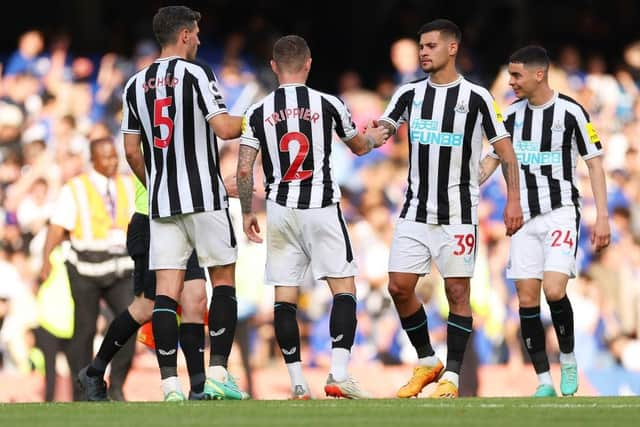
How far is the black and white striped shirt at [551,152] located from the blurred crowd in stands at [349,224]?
420 cm

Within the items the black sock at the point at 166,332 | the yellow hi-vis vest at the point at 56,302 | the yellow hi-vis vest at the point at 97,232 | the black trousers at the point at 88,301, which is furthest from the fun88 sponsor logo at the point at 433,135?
the yellow hi-vis vest at the point at 56,302

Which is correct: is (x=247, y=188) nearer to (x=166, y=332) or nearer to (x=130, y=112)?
(x=130, y=112)

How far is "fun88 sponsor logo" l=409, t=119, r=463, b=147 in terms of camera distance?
8.62 metres

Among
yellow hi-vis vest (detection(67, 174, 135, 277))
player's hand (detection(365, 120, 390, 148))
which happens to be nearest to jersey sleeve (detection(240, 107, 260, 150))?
player's hand (detection(365, 120, 390, 148))

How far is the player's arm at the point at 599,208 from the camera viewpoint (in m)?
8.89

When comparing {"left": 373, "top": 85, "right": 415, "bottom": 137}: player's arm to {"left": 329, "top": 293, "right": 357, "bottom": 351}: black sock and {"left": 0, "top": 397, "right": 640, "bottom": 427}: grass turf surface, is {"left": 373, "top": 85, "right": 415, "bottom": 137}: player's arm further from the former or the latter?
{"left": 0, "top": 397, "right": 640, "bottom": 427}: grass turf surface

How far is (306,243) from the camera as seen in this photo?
8352mm

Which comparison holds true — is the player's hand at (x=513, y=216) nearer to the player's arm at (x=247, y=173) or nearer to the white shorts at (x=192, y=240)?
the player's arm at (x=247, y=173)

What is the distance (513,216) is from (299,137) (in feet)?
3.91

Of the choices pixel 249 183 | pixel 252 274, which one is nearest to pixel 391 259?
pixel 249 183

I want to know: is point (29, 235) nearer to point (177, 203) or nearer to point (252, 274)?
point (252, 274)

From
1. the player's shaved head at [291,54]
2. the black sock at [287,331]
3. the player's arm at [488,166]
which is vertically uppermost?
the player's shaved head at [291,54]

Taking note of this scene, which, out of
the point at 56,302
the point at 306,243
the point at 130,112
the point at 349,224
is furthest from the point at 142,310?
the point at 349,224

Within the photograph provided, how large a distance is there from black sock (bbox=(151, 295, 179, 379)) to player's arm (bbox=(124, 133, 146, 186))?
741 mm
